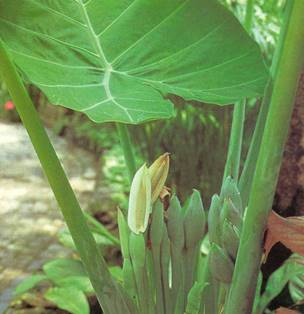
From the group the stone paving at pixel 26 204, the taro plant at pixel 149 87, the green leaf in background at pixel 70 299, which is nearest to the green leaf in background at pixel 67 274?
the green leaf in background at pixel 70 299

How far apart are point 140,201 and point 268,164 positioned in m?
0.28

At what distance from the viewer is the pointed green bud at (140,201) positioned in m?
1.18

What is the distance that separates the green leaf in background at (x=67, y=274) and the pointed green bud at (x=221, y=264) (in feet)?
3.61

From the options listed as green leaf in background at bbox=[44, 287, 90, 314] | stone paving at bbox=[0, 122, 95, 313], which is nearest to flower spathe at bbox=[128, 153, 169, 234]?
green leaf in background at bbox=[44, 287, 90, 314]

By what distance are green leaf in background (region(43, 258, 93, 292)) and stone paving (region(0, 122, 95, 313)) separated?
0.29 metres

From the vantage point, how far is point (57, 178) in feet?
3.62

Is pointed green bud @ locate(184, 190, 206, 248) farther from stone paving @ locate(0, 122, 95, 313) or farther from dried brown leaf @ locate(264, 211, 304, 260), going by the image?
stone paving @ locate(0, 122, 95, 313)

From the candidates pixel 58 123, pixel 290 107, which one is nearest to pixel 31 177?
pixel 58 123

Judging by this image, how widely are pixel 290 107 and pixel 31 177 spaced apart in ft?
12.5

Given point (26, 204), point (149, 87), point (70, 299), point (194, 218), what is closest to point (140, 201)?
point (194, 218)

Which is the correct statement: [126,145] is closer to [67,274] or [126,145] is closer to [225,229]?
[225,229]

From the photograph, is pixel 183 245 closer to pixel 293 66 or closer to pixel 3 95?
pixel 293 66

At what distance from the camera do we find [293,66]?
93 cm

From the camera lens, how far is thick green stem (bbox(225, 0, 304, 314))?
36.4 inches
